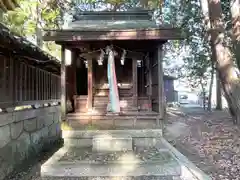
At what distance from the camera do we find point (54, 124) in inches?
472

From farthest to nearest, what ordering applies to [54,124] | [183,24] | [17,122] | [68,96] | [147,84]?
1. [183,24]
2. [54,124]
3. [147,84]
4. [68,96]
5. [17,122]

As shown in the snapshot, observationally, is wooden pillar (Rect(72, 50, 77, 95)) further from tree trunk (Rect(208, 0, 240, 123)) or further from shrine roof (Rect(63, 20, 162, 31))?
tree trunk (Rect(208, 0, 240, 123))

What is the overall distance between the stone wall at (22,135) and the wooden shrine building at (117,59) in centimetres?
140

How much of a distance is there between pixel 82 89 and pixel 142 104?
8.16 feet

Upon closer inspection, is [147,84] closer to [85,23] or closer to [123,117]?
[123,117]

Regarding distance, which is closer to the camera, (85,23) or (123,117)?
(123,117)

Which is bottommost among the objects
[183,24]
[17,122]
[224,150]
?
[224,150]

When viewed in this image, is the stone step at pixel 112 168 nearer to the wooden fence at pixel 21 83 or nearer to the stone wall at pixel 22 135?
the stone wall at pixel 22 135

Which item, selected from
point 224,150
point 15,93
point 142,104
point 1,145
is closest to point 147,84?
point 142,104

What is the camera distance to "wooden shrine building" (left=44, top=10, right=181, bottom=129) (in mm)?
7082

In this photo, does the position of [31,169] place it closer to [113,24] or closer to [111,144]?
[111,144]

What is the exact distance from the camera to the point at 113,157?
5.85 m

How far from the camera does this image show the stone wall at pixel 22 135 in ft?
20.7

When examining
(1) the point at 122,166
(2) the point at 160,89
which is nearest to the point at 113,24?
(2) the point at 160,89
